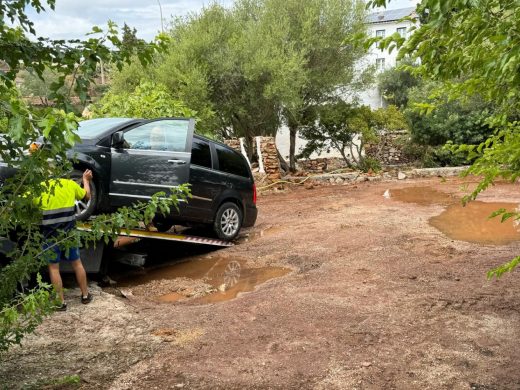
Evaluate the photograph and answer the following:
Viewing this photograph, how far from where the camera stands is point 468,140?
1989 cm

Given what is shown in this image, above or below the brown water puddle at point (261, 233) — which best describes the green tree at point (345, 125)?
above

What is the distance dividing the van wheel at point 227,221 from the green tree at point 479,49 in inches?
195

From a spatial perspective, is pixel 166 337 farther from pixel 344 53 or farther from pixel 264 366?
pixel 344 53

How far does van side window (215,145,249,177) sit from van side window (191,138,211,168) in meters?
0.31

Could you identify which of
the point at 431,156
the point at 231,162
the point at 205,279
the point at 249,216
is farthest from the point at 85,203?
the point at 431,156

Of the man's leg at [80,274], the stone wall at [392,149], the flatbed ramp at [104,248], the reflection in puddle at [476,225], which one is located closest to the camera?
the man's leg at [80,274]

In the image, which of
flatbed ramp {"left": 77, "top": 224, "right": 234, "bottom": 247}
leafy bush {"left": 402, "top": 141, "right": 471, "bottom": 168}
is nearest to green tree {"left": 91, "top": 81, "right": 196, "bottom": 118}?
flatbed ramp {"left": 77, "top": 224, "right": 234, "bottom": 247}

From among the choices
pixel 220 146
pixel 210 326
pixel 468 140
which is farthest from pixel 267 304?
pixel 468 140

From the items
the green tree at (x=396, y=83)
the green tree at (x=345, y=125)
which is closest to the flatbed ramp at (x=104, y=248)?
the green tree at (x=345, y=125)

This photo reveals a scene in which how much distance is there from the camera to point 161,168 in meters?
7.25

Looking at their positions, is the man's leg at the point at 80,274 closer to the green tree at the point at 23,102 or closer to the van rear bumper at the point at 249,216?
the green tree at the point at 23,102

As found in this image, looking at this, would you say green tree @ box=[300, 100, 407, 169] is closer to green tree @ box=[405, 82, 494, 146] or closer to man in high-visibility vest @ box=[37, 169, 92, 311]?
green tree @ box=[405, 82, 494, 146]

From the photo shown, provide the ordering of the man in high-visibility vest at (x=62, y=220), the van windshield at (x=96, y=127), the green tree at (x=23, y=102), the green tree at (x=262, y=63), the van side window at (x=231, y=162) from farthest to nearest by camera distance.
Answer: the green tree at (x=262, y=63)
the van side window at (x=231, y=162)
the van windshield at (x=96, y=127)
the man in high-visibility vest at (x=62, y=220)
the green tree at (x=23, y=102)

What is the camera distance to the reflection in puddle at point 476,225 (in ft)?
29.7
